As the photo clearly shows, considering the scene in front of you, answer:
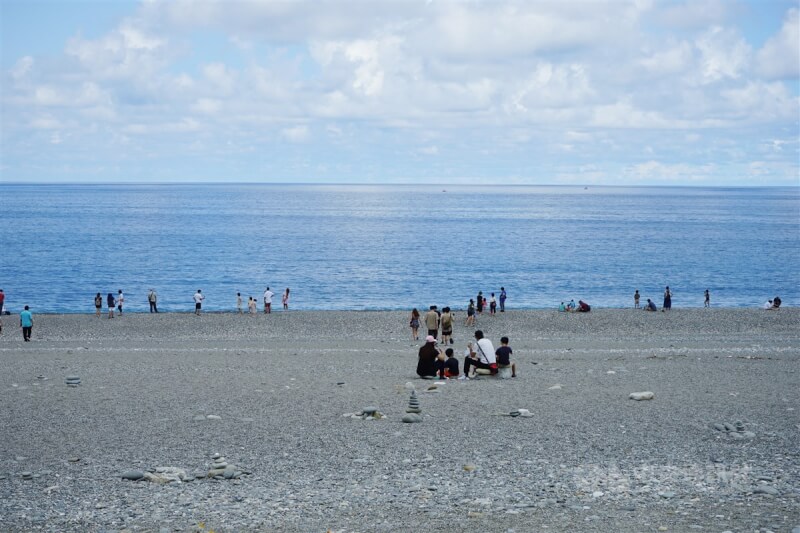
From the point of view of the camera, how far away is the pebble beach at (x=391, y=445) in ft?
37.2

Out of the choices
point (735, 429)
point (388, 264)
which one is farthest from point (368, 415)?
point (388, 264)

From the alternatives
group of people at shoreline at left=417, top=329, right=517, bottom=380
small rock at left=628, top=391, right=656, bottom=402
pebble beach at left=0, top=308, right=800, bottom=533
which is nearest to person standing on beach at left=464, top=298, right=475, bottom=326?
pebble beach at left=0, top=308, right=800, bottom=533

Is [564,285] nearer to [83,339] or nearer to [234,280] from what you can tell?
[234,280]

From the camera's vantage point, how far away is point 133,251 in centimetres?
10194

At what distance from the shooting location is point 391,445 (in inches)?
591

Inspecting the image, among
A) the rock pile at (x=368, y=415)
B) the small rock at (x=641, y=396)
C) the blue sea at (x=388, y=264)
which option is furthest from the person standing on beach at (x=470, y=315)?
the rock pile at (x=368, y=415)

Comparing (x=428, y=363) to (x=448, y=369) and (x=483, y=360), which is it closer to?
(x=448, y=369)

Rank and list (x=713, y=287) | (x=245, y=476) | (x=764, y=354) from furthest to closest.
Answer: (x=713, y=287) < (x=764, y=354) < (x=245, y=476)

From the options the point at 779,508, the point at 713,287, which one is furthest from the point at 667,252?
the point at 779,508

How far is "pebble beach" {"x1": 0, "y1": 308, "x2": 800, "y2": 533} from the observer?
1135cm

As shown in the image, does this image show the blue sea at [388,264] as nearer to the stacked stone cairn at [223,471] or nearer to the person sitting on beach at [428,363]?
the person sitting on beach at [428,363]

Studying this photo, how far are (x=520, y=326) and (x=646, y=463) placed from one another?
98.6ft

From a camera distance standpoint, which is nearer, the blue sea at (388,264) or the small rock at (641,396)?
the small rock at (641,396)

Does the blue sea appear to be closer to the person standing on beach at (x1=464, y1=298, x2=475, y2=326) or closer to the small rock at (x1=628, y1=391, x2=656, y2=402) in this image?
the person standing on beach at (x1=464, y1=298, x2=475, y2=326)
